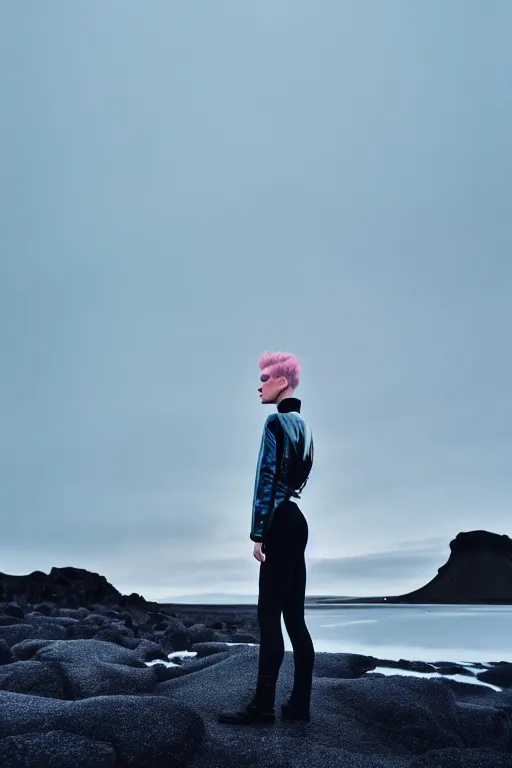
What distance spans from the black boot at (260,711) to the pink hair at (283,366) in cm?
242

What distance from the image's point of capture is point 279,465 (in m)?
5.50

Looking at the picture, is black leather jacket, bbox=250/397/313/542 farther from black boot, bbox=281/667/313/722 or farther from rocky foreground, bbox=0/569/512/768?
rocky foreground, bbox=0/569/512/768

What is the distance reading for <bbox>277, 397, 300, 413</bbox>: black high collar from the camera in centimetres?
595

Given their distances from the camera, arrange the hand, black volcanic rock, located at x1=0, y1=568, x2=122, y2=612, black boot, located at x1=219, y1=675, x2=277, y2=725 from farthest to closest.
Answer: black volcanic rock, located at x1=0, y1=568, x2=122, y2=612 < the hand < black boot, located at x1=219, y1=675, x2=277, y2=725

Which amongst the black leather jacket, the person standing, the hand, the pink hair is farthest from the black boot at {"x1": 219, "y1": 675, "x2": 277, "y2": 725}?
the pink hair

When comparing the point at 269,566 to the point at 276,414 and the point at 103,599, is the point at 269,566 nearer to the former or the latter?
the point at 276,414

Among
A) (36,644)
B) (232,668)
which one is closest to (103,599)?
(36,644)

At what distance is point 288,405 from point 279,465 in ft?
2.17

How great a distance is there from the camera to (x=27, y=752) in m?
3.96

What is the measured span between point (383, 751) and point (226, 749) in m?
1.33

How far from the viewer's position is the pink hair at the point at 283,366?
19.7 feet

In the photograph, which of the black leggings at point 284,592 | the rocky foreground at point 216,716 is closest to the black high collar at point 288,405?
the black leggings at point 284,592

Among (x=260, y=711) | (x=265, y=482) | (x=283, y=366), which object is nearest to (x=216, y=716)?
(x=260, y=711)

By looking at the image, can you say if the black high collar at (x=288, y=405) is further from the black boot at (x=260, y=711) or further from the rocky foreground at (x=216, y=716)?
the rocky foreground at (x=216, y=716)
